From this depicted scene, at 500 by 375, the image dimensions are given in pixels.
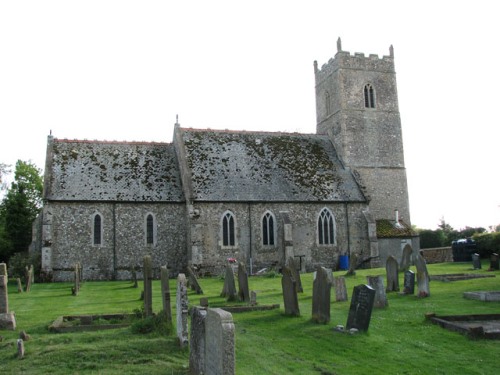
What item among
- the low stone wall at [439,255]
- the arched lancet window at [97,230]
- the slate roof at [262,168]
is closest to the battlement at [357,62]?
the slate roof at [262,168]

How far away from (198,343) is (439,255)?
110ft

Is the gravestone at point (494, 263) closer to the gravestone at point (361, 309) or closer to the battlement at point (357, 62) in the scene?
the gravestone at point (361, 309)

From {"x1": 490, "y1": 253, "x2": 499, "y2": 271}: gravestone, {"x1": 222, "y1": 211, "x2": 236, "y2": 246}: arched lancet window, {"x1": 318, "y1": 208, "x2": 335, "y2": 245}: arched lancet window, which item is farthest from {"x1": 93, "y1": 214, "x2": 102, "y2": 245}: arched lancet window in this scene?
{"x1": 490, "y1": 253, "x2": 499, "y2": 271}: gravestone

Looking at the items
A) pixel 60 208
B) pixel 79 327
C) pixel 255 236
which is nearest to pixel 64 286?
pixel 60 208

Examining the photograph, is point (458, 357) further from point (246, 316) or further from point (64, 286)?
point (64, 286)

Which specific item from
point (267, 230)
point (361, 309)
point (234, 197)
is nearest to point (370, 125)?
point (267, 230)

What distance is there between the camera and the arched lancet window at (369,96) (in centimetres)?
3847

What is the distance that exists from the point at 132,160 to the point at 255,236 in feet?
29.6

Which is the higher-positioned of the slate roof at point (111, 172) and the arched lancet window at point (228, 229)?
the slate roof at point (111, 172)

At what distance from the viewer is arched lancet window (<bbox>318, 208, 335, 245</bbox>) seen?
32969mm

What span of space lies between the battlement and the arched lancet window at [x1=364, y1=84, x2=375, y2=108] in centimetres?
141

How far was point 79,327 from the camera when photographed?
12.3 metres

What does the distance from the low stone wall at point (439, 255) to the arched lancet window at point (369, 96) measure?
11.3 m

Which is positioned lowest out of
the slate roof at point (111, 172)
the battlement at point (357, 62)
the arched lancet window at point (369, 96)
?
the slate roof at point (111, 172)
